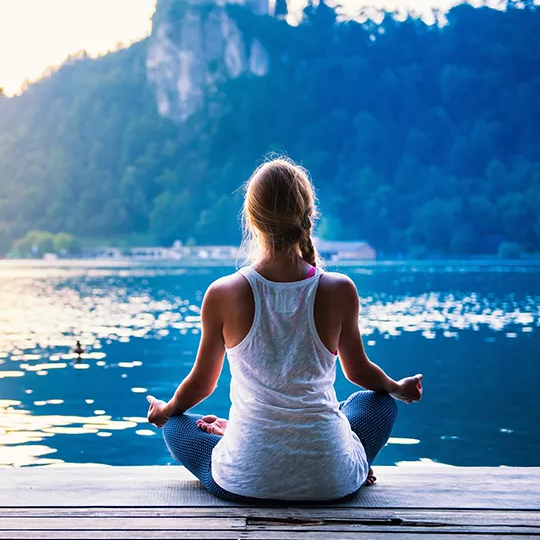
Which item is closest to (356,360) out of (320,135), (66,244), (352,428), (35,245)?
(352,428)

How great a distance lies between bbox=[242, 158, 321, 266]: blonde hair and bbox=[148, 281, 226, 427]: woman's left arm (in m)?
0.11

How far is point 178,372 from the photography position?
7.87 meters

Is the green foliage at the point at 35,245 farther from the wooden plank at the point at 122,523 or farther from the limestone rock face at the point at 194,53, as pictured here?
the wooden plank at the point at 122,523

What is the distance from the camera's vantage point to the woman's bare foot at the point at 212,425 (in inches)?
67.1

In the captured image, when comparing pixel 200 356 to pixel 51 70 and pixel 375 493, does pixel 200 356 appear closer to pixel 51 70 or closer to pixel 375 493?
pixel 375 493

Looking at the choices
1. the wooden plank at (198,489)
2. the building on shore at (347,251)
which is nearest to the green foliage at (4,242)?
the building on shore at (347,251)

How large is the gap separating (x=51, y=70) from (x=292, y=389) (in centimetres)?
4131

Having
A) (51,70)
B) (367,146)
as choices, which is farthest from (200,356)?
(51,70)

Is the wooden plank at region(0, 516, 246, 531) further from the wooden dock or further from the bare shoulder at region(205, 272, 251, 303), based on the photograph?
the bare shoulder at region(205, 272, 251, 303)

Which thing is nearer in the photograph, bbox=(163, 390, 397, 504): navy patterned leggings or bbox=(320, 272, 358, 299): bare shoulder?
bbox=(320, 272, 358, 299): bare shoulder

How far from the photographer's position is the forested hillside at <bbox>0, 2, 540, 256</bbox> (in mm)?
36406

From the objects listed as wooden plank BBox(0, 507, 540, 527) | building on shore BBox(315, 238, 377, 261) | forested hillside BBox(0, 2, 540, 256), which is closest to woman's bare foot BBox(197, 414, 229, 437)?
wooden plank BBox(0, 507, 540, 527)

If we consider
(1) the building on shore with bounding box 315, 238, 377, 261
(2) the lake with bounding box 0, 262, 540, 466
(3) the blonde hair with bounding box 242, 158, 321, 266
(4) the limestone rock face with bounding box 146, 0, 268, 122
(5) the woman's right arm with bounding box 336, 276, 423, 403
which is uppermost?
(4) the limestone rock face with bounding box 146, 0, 268, 122

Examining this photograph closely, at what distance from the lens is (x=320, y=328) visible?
1521 millimetres
